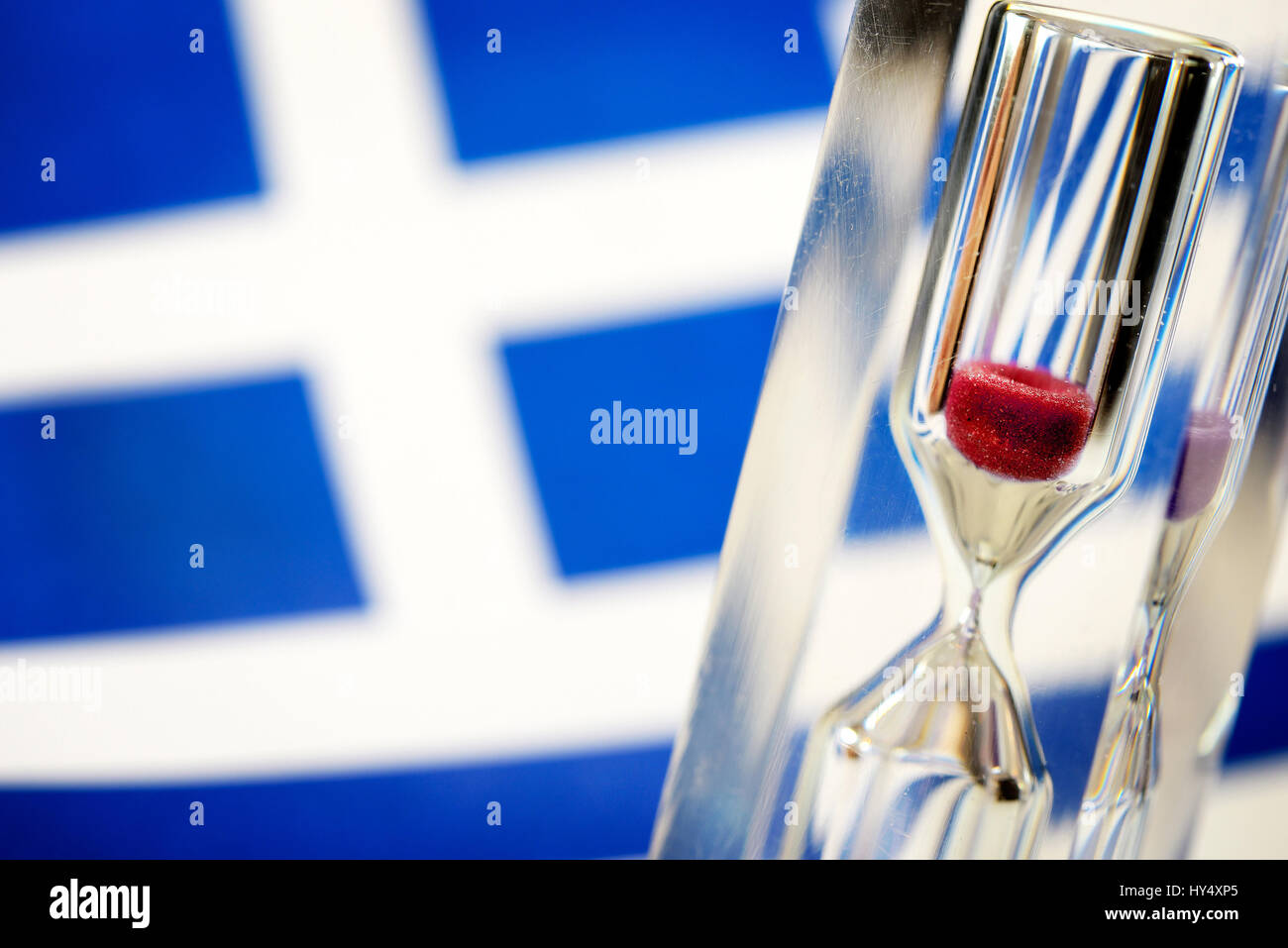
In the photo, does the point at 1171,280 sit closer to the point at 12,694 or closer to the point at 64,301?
the point at 64,301

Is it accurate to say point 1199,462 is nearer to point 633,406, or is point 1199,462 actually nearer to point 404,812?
point 633,406

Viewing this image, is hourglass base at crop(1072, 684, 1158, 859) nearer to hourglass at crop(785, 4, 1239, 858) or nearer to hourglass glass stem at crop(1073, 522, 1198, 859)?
hourglass glass stem at crop(1073, 522, 1198, 859)

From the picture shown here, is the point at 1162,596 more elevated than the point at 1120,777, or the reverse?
the point at 1162,596

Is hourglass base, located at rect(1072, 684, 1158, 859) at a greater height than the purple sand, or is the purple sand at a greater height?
the purple sand

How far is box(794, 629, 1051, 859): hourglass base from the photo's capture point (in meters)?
0.47

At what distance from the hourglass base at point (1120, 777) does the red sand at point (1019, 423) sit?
0.20 m

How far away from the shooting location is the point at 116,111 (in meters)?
1.01

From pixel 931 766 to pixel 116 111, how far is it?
3.17 ft

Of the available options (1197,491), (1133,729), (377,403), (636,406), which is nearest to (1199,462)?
(1197,491)

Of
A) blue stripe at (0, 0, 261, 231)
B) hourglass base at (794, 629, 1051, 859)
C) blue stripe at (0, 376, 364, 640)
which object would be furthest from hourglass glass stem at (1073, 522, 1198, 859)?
blue stripe at (0, 0, 261, 231)

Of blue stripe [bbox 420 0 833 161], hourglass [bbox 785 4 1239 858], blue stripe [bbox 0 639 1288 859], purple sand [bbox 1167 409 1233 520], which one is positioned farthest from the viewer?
blue stripe [bbox 0 639 1288 859]

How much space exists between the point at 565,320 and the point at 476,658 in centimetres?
36

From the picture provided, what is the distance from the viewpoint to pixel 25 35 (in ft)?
3.28
